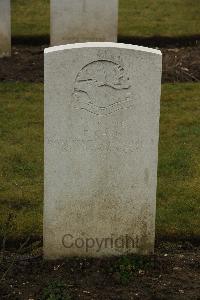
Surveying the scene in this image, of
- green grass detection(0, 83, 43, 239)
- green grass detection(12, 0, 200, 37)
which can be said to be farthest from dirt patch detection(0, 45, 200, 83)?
green grass detection(12, 0, 200, 37)

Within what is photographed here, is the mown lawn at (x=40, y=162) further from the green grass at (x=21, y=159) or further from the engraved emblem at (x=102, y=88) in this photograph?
the engraved emblem at (x=102, y=88)

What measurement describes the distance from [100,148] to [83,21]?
648 cm

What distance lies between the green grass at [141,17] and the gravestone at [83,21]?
1456 millimetres

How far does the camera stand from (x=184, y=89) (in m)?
10.0

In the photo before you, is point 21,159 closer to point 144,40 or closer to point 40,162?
point 40,162

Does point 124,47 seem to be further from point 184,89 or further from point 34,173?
point 184,89

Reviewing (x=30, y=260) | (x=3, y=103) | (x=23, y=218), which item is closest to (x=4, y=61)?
(x=3, y=103)

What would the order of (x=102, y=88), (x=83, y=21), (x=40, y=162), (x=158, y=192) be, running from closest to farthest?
(x=102, y=88)
(x=158, y=192)
(x=40, y=162)
(x=83, y=21)

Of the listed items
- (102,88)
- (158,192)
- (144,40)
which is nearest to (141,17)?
(144,40)

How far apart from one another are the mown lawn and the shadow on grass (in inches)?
100

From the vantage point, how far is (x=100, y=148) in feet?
16.8

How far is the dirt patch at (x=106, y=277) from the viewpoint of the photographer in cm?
490

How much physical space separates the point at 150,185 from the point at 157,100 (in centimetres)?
61

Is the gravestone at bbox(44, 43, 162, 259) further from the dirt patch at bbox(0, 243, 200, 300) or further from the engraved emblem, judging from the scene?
the dirt patch at bbox(0, 243, 200, 300)
